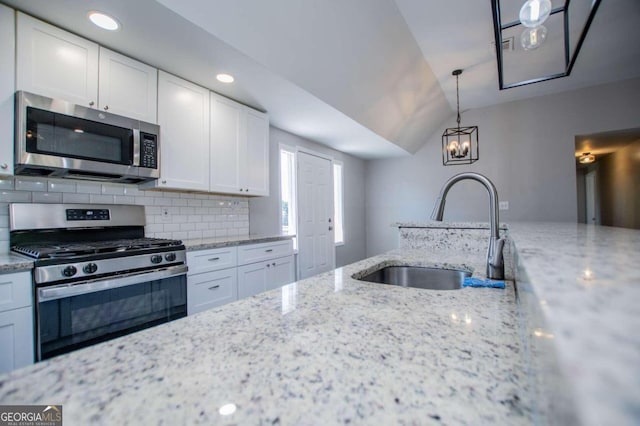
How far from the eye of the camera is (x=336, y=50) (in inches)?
89.5

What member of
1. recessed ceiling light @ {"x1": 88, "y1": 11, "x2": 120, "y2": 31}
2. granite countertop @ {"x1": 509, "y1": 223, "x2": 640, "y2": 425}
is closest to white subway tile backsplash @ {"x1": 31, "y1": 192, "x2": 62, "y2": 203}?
recessed ceiling light @ {"x1": 88, "y1": 11, "x2": 120, "y2": 31}

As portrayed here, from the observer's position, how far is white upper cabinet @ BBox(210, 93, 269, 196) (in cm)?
258

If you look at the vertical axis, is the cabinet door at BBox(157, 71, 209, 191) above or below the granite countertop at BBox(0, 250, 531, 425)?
above

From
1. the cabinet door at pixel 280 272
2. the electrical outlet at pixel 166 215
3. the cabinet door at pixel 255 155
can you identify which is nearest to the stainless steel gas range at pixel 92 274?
the electrical outlet at pixel 166 215

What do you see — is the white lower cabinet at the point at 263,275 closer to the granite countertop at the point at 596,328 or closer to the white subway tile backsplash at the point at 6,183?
the white subway tile backsplash at the point at 6,183

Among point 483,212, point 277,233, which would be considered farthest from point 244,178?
point 483,212

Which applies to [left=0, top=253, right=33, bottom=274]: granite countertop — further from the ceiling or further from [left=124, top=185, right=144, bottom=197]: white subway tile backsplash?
the ceiling

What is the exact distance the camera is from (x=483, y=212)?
14.6 feet

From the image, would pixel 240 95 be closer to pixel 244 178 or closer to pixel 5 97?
pixel 244 178

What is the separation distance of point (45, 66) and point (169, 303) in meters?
1.56

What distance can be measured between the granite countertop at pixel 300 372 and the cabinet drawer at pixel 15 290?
4.25 ft

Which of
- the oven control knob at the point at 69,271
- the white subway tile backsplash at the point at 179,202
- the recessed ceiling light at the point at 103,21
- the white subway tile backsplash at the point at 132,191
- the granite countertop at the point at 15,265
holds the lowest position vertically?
the oven control knob at the point at 69,271

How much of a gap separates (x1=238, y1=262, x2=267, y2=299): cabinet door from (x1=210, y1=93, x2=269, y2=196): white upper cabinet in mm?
724

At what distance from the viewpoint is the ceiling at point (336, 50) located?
5.56 feet
